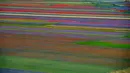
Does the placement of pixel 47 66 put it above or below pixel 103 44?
below

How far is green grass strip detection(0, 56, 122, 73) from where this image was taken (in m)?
2.12

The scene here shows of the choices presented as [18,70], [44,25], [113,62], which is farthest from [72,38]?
[18,70]

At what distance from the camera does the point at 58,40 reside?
2.18 meters

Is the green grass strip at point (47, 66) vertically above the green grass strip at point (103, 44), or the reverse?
the green grass strip at point (103, 44)

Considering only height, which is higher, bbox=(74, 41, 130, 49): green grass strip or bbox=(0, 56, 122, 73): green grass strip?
bbox=(74, 41, 130, 49): green grass strip

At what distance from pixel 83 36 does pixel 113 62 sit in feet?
1.22

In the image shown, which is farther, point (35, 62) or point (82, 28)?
point (35, 62)

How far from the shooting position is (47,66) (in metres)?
2.22

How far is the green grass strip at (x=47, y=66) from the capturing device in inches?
83.4

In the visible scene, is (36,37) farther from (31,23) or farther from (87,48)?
(87,48)

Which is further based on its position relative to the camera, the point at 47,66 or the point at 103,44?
the point at 47,66

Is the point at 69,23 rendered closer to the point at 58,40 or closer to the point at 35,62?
the point at 58,40

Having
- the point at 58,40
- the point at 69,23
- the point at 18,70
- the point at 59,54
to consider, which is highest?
the point at 69,23

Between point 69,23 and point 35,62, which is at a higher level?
point 69,23
